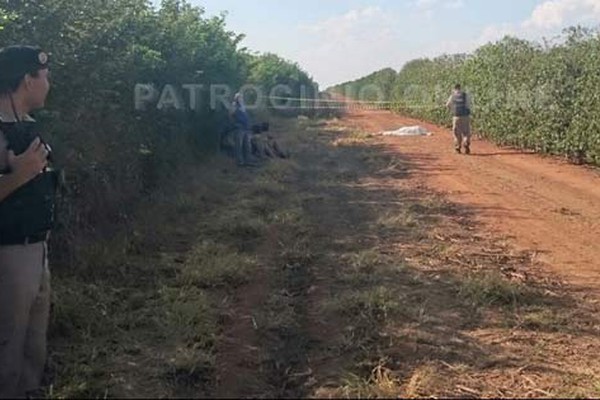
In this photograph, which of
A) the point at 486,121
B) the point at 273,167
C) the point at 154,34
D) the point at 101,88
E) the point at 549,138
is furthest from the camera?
the point at 486,121

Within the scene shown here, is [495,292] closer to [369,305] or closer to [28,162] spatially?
[369,305]

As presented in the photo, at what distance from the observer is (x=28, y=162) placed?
360 cm

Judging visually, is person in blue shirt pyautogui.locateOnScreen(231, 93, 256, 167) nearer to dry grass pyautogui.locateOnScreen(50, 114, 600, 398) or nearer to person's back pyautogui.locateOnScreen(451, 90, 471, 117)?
dry grass pyautogui.locateOnScreen(50, 114, 600, 398)

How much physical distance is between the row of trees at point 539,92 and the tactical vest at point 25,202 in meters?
13.1

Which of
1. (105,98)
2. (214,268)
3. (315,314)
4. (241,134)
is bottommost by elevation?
(315,314)

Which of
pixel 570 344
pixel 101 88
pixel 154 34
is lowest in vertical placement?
pixel 570 344

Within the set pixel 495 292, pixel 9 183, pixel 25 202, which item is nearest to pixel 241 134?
pixel 495 292

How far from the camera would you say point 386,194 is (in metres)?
12.0

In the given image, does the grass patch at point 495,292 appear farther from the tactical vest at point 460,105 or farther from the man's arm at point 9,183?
the tactical vest at point 460,105

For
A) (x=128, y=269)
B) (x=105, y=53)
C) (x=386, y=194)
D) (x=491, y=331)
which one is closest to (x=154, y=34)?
(x=105, y=53)

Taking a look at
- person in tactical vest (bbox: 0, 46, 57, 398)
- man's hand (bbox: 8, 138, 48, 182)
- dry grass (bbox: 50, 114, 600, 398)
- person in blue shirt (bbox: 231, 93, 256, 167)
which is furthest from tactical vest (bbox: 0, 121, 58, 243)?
person in blue shirt (bbox: 231, 93, 256, 167)

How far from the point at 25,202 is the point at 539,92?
15994mm

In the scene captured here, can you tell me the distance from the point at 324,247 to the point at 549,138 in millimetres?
11171

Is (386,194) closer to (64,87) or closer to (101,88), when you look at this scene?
(101,88)
